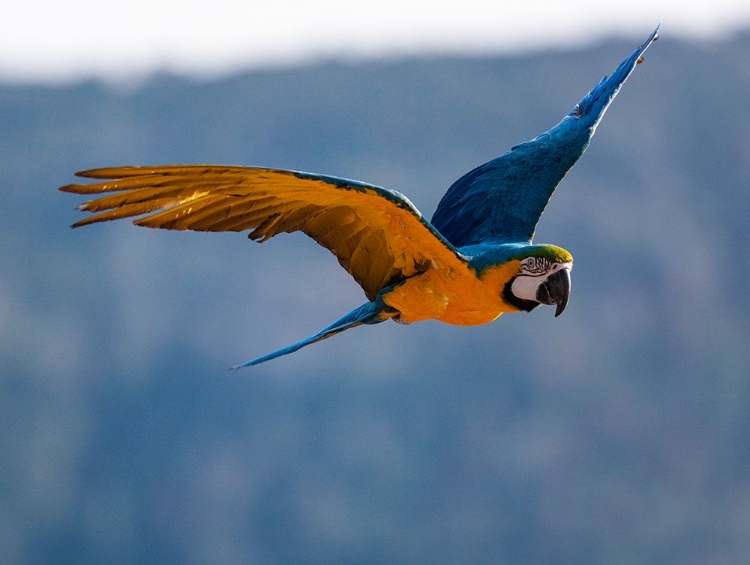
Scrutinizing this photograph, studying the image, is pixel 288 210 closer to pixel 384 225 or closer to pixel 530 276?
pixel 384 225

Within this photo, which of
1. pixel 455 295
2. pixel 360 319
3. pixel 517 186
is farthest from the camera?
pixel 517 186

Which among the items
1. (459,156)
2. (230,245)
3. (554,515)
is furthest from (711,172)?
A: (230,245)

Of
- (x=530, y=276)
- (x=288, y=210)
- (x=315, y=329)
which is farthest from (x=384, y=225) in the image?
(x=315, y=329)

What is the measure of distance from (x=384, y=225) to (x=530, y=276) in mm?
497

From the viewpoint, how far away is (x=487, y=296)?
13.8ft

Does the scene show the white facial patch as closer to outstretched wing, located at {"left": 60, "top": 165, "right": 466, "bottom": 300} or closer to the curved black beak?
the curved black beak

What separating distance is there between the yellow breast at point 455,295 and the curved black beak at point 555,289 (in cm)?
10

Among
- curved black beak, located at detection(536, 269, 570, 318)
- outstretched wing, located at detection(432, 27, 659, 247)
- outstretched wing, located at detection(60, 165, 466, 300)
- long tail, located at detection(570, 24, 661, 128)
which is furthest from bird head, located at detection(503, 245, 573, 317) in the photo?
long tail, located at detection(570, 24, 661, 128)

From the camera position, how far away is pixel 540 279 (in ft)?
13.6

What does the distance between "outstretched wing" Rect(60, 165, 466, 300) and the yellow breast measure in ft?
0.14

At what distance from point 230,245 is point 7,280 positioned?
3088 mm

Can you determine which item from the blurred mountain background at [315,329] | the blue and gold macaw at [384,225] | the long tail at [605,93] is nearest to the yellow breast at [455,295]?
the blue and gold macaw at [384,225]

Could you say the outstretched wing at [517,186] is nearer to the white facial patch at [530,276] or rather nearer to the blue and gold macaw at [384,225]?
the blue and gold macaw at [384,225]

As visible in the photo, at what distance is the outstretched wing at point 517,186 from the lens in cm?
492
